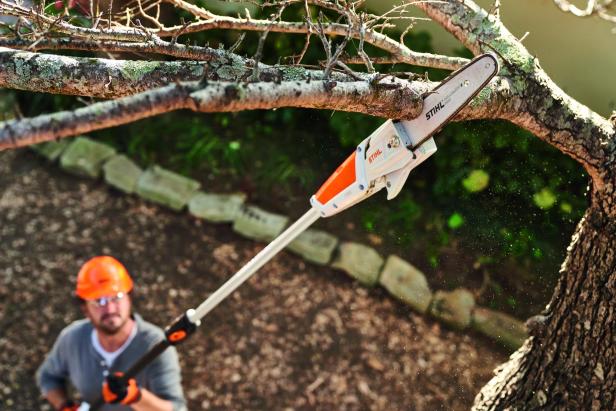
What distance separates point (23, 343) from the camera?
4.23 m

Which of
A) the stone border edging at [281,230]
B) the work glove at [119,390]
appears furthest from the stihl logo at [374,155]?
the stone border edging at [281,230]

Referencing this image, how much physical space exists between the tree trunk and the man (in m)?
1.54

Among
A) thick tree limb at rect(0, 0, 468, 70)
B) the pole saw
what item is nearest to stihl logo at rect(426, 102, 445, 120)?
the pole saw

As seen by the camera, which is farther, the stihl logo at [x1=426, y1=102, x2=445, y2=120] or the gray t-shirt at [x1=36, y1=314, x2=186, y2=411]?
the gray t-shirt at [x1=36, y1=314, x2=186, y2=411]

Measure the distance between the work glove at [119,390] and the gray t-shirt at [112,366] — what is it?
203mm

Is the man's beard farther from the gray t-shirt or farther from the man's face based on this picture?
the gray t-shirt

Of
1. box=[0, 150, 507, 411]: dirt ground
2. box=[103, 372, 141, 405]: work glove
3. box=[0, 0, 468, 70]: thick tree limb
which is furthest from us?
box=[0, 150, 507, 411]: dirt ground

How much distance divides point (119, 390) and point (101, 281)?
0.53 metres

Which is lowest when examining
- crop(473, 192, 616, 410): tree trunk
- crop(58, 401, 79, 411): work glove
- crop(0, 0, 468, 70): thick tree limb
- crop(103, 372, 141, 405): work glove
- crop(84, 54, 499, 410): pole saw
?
crop(473, 192, 616, 410): tree trunk

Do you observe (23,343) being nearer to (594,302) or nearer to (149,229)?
(149,229)

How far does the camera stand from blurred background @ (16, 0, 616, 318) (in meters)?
4.14

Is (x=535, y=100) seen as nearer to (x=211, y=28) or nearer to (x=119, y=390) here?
(x=211, y=28)

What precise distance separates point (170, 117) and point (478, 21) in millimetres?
3874

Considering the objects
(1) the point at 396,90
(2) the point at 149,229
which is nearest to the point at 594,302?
(1) the point at 396,90
